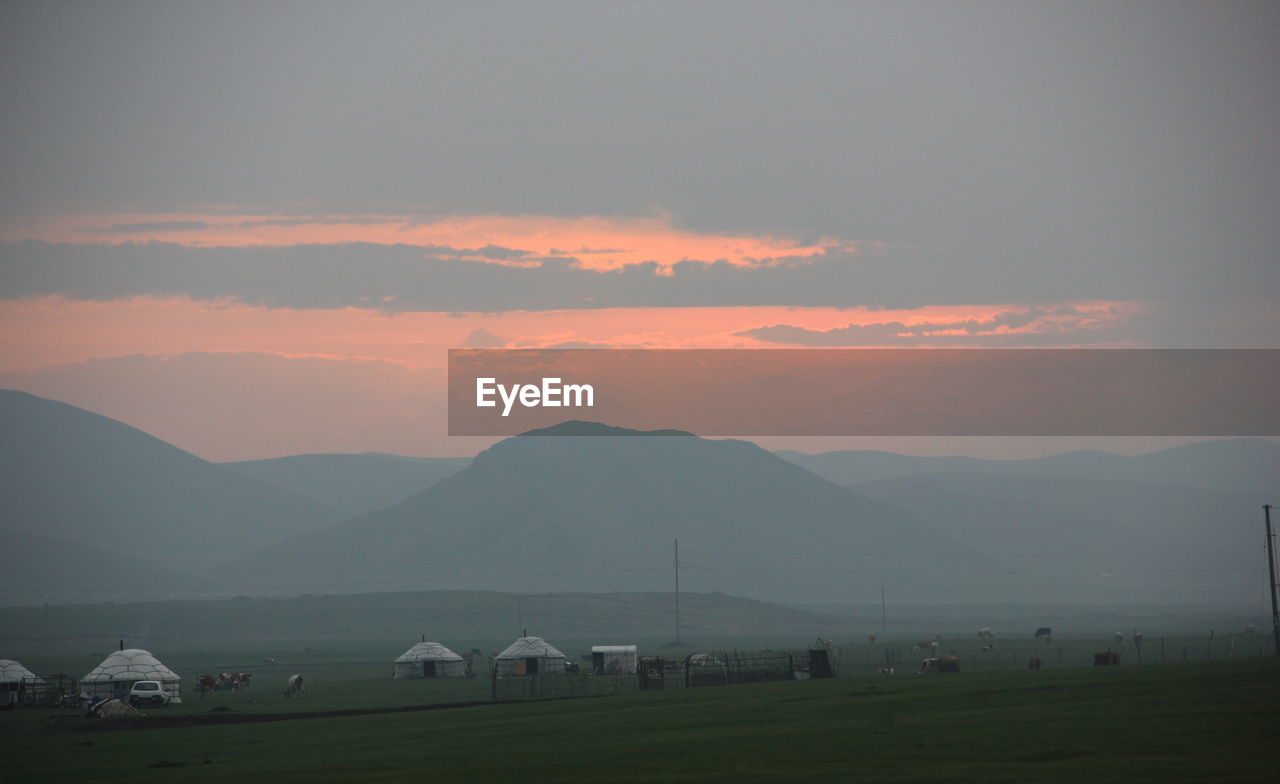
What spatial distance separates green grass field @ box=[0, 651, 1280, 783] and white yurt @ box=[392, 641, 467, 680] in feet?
125

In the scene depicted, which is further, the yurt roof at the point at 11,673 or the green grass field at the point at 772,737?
the yurt roof at the point at 11,673

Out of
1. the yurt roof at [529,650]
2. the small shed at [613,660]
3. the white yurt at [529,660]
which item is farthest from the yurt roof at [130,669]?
the small shed at [613,660]

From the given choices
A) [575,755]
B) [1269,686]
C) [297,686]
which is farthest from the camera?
[297,686]

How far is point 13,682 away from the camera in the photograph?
307 feet

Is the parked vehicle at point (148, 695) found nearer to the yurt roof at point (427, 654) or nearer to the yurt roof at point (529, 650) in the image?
the yurt roof at point (427, 654)

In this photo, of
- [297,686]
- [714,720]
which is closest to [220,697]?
[297,686]

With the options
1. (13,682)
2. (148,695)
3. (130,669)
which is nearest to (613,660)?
(148,695)

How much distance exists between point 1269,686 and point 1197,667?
14.2m

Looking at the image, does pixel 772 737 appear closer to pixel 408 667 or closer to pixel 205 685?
pixel 205 685

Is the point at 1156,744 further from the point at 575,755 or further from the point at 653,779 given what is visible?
the point at 575,755

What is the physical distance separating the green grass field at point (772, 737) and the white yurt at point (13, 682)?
1422 cm

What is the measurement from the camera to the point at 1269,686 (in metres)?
52.9

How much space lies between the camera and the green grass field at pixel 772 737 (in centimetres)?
4019

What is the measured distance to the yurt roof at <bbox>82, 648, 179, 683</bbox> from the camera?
315ft
